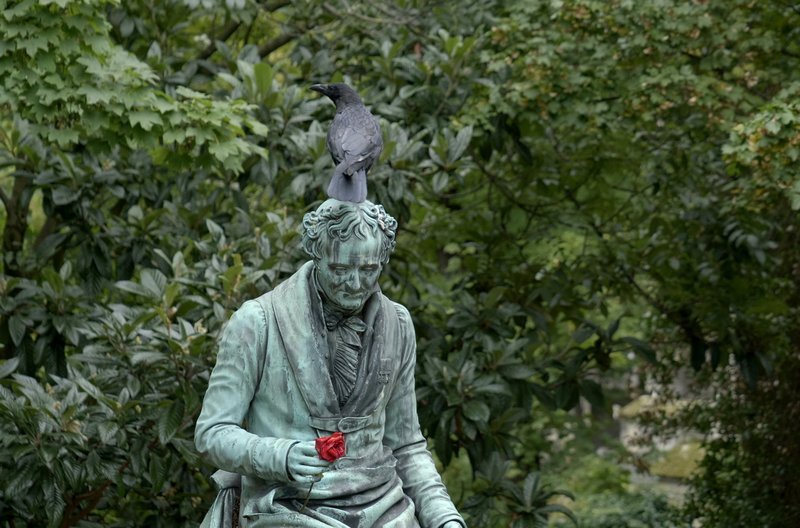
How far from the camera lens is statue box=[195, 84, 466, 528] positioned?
4.73 metres

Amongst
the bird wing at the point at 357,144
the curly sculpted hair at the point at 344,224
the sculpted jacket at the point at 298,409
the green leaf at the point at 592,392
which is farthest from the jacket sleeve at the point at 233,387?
the green leaf at the point at 592,392

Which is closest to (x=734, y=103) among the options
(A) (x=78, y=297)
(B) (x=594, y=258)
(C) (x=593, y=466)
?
(B) (x=594, y=258)

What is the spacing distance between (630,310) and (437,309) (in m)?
2.54

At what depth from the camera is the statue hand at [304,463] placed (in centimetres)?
456

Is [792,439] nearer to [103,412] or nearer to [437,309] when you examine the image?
[437,309]

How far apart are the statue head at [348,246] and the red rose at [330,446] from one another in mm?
485

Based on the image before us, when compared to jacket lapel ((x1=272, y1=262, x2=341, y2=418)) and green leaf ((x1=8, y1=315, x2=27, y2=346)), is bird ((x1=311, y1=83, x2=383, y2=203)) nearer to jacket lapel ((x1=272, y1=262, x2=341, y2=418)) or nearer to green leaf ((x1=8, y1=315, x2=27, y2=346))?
jacket lapel ((x1=272, y1=262, x2=341, y2=418))

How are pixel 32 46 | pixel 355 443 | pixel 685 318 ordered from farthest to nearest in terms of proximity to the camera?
pixel 685 318
pixel 32 46
pixel 355 443

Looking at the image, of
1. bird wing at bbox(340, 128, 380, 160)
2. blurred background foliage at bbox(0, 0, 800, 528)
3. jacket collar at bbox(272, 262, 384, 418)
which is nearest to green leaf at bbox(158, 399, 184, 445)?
blurred background foliage at bbox(0, 0, 800, 528)

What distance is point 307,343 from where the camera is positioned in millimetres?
4848

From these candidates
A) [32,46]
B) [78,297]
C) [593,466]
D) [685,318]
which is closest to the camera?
[32,46]

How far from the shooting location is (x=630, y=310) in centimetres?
1205

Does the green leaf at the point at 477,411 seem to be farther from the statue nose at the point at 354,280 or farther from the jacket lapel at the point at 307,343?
the statue nose at the point at 354,280

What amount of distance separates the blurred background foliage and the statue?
8.09 ft
